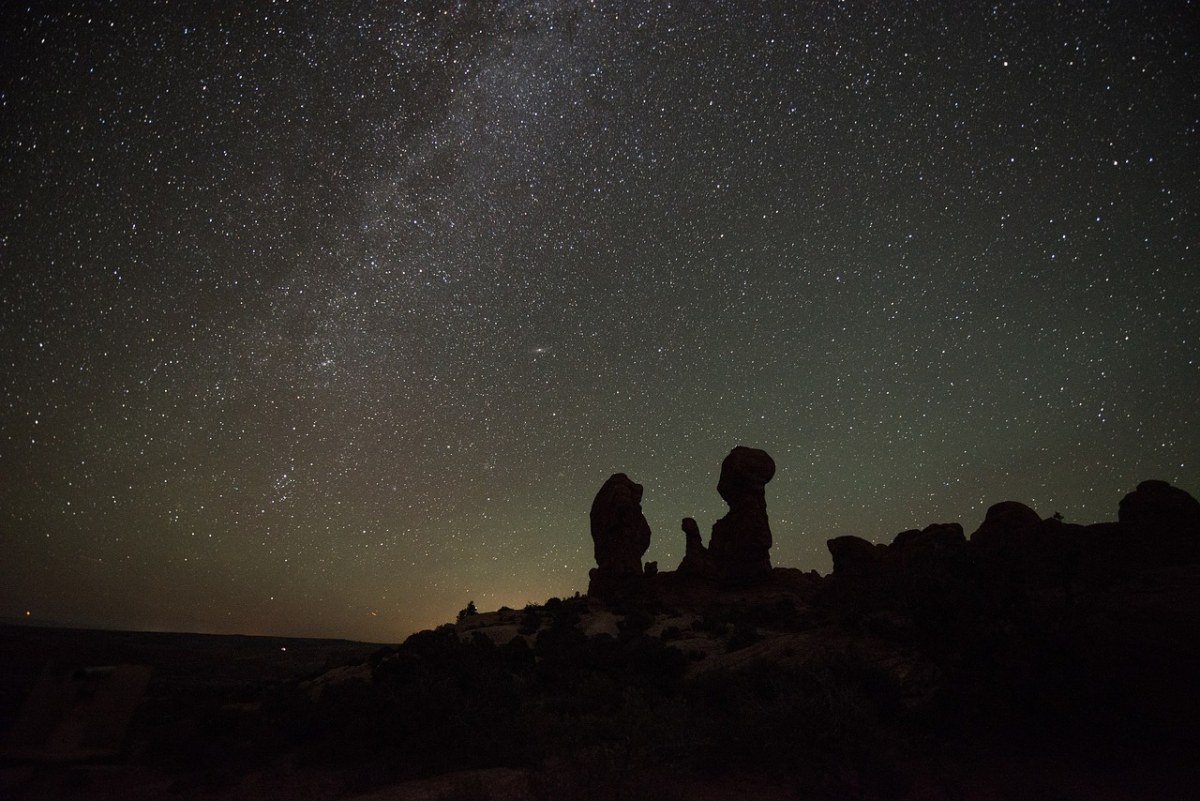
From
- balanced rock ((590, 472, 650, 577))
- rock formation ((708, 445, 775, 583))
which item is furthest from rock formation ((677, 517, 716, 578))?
balanced rock ((590, 472, 650, 577))

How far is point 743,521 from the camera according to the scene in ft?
123

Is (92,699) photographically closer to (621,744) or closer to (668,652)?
(621,744)

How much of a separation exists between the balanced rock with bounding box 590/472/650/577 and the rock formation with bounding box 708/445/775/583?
539 centimetres

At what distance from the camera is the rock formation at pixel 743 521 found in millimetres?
36469

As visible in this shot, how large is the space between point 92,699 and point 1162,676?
49.8 ft

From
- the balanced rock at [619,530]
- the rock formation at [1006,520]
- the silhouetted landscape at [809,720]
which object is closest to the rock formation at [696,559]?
the balanced rock at [619,530]

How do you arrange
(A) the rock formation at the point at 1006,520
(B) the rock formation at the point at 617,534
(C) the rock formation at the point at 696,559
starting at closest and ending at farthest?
1. (A) the rock formation at the point at 1006,520
2. (C) the rock formation at the point at 696,559
3. (B) the rock formation at the point at 617,534

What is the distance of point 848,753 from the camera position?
259 inches

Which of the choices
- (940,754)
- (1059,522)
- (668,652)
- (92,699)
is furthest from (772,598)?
(92,699)

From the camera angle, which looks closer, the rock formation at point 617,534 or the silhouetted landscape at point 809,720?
the silhouetted landscape at point 809,720

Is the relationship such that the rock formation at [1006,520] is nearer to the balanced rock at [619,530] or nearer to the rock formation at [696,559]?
the rock formation at [696,559]

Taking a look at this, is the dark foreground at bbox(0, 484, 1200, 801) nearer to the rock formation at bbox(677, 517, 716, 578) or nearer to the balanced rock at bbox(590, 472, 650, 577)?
the rock formation at bbox(677, 517, 716, 578)

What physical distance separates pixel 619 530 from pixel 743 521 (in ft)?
29.5

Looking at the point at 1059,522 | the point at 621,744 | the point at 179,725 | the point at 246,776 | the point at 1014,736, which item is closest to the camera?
the point at 1014,736
